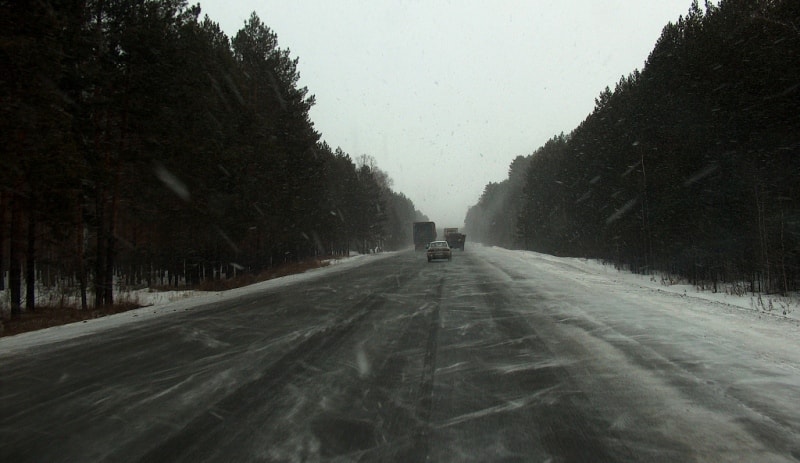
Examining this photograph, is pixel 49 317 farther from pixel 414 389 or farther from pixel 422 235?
pixel 422 235

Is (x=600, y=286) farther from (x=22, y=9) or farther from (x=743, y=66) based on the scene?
(x=22, y=9)

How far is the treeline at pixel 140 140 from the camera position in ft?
36.6

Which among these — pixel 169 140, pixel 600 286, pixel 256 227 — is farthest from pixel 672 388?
pixel 256 227

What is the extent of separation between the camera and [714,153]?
20.0 metres

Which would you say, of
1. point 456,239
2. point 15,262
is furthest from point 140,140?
point 456,239

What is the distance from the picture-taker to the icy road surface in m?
3.51

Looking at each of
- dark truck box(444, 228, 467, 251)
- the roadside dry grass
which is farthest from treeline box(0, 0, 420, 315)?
dark truck box(444, 228, 467, 251)

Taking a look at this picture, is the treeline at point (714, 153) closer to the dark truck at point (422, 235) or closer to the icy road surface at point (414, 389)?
the icy road surface at point (414, 389)

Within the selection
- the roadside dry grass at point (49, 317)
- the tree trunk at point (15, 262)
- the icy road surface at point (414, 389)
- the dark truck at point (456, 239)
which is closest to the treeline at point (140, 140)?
the tree trunk at point (15, 262)

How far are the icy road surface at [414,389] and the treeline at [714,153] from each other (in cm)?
983

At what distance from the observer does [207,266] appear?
2761 cm

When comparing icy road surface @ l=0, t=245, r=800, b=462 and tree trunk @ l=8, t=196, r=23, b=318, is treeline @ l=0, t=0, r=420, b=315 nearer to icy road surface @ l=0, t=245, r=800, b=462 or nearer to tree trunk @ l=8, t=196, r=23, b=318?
tree trunk @ l=8, t=196, r=23, b=318

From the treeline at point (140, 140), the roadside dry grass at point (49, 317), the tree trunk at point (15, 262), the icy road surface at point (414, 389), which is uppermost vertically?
the treeline at point (140, 140)

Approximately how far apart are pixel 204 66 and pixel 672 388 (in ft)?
70.8
